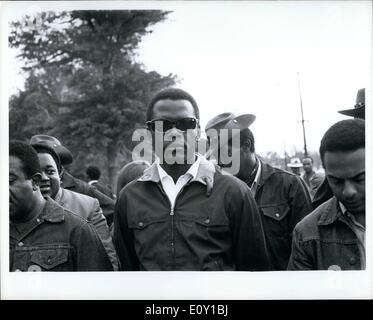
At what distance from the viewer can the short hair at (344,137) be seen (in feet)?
8.14

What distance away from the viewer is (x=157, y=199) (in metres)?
2.41

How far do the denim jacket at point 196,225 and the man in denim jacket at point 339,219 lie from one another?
0.70 ft

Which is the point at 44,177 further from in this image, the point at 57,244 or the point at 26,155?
the point at 57,244

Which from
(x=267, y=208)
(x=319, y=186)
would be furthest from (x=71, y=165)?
(x=319, y=186)

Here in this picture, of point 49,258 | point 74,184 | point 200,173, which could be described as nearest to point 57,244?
point 49,258

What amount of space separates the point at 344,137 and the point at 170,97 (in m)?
0.82

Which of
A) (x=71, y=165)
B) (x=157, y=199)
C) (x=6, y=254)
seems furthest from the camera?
(x=71, y=165)

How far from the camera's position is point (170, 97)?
8.21ft

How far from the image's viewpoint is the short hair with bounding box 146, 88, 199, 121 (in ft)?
8.23

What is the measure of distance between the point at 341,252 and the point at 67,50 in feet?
5.33

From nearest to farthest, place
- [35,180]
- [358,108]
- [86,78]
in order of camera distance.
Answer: [35,180]
[358,108]
[86,78]

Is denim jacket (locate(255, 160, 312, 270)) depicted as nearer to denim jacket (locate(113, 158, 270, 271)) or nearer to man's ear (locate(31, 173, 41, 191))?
denim jacket (locate(113, 158, 270, 271))

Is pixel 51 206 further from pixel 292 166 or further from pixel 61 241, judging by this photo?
pixel 292 166

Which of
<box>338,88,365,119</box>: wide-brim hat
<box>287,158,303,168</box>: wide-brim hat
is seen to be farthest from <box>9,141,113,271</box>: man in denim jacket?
<box>338,88,365,119</box>: wide-brim hat
